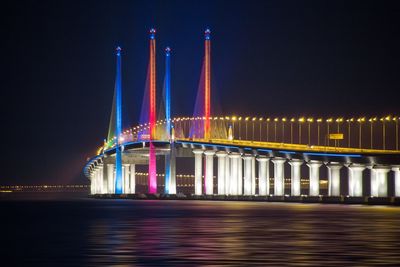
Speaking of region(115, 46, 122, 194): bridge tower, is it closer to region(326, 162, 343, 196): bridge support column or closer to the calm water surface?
region(326, 162, 343, 196): bridge support column

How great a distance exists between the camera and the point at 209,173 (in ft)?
448

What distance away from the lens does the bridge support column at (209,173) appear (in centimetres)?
13400

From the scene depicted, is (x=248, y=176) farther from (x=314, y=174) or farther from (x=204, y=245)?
(x=204, y=245)

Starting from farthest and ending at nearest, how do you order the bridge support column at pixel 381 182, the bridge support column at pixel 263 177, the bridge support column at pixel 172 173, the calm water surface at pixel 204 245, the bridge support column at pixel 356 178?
the bridge support column at pixel 263 177 → the bridge support column at pixel 356 178 → the bridge support column at pixel 172 173 → the bridge support column at pixel 381 182 → the calm water surface at pixel 204 245

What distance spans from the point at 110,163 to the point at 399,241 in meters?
127

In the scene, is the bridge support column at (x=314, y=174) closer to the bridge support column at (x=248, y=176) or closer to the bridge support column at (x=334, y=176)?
the bridge support column at (x=334, y=176)

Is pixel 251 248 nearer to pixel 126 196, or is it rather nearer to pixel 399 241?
pixel 399 241

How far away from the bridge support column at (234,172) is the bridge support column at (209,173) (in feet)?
9.06

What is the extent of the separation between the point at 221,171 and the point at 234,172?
6.64ft

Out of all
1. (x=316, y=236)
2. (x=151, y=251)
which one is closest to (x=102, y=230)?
(x=316, y=236)

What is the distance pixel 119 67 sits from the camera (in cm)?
13975

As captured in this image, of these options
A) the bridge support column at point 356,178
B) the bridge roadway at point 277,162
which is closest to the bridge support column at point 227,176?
the bridge roadway at point 277,162

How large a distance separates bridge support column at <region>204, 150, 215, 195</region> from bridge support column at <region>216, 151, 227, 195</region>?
1198 millimetres

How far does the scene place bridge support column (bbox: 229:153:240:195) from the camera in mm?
136375
